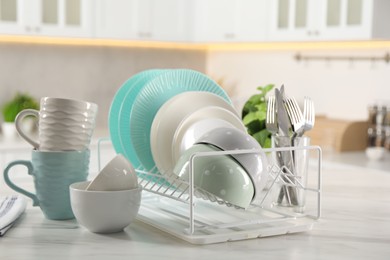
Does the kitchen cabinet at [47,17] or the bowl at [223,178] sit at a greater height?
the kitchen cabinet at [47,17]

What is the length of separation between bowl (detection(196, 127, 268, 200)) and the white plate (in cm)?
12

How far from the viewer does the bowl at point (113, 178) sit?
1132mm

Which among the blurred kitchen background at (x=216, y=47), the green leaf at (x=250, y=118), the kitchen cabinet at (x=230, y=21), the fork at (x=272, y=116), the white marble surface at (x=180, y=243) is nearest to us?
the white marble surface at (x=180, y=243)

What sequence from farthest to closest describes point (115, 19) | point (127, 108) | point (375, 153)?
point (115, 19) → point (375, 153) → point (127, 108)

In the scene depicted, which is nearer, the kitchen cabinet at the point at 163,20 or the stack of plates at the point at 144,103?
the stack of plates at the point at 144,103

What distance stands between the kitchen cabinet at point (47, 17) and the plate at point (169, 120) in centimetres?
247

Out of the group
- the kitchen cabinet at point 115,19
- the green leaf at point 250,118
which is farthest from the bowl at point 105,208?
the kitchen cabinet at point 115,19

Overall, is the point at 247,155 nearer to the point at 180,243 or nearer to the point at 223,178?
the point at 223,178

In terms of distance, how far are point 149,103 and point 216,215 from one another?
0.30 m

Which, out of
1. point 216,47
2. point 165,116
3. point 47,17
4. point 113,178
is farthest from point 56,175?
point 216,47

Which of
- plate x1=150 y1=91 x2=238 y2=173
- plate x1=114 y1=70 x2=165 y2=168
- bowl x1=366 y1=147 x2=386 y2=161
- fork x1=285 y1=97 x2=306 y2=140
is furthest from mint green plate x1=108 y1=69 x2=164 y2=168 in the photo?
bowl x1=366 y1=147 x2=386 y2=161

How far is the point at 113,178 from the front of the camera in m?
1.13

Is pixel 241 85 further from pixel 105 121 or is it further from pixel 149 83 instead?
pixel 149 83

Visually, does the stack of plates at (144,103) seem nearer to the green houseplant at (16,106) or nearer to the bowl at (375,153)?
the bowl at (375,153)
